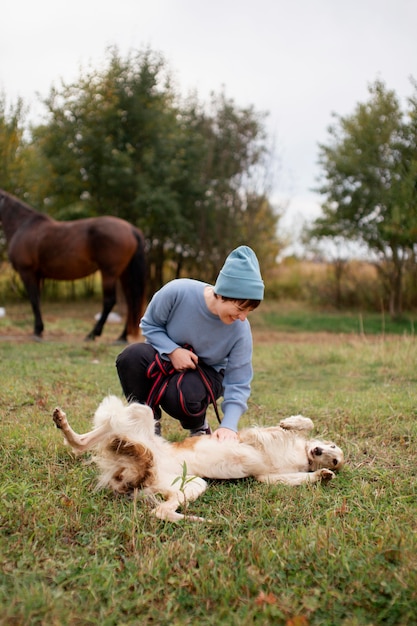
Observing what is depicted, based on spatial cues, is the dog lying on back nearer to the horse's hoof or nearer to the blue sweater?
the blue sweater

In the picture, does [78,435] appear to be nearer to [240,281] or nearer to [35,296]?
[240,281]

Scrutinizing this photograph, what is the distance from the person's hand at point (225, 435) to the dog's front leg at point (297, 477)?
25 centimetres

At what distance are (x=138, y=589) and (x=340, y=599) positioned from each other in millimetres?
688

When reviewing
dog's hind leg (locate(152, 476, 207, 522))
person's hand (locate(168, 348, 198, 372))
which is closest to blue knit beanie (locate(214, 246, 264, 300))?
person's hand (locate(168, 348, 198, 372))

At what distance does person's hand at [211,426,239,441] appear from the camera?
3032 mm

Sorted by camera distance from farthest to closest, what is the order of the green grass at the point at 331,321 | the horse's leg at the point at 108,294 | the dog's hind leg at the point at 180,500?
the green grass at the point at 331,321 → the horse's leg at the point at 108,294 → the dog's hind leg at the point at 180,500

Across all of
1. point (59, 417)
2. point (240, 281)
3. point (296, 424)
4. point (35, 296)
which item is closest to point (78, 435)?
A: point (59, 417)

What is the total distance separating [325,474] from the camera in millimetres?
3006

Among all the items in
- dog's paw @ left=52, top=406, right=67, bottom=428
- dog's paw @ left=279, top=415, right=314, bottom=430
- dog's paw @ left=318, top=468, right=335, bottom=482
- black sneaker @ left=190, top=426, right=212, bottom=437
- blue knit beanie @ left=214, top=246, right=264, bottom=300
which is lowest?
dog's paw @ left=318, top=468, right=335, bottom=482

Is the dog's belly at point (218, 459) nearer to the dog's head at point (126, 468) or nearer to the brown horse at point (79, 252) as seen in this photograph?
the dog's head at point (126, 468)

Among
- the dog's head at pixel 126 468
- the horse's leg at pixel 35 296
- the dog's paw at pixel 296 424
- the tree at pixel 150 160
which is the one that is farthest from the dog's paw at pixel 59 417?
the tree at pixel 150 160

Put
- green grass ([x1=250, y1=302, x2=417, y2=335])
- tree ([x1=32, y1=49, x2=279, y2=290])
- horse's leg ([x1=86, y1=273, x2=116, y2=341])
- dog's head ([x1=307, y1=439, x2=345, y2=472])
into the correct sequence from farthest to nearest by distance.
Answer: tree ([x1=32, y1=49, x2=279, y2=290]) → green grass ([x1=250, y1=302, x2=417, y2=335]) → horse's leg ([x1=86, y1=273, x2=116, y2=341]) → dog's head ([x1=307, y1=439, x2=345, y2=472])

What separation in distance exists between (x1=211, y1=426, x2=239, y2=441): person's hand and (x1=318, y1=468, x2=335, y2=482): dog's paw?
468 mm

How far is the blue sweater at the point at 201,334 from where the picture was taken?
3.25 metres
